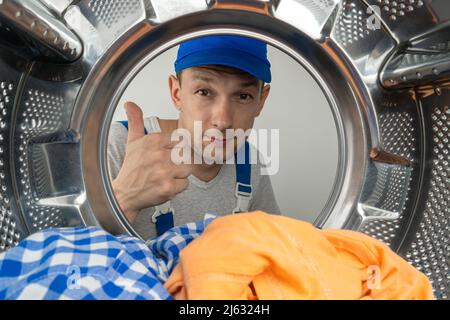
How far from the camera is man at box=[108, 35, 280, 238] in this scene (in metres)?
0.78

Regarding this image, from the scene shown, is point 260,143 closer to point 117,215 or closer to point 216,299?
point 117,215

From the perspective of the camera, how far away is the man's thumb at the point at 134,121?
0.83 m

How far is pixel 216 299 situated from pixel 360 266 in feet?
0.52

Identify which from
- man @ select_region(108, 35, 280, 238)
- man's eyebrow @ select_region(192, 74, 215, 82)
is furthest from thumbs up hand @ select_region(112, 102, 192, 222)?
man's eyebrow @ select_region(192, 74, 215, 82)

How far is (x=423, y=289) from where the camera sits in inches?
18.4

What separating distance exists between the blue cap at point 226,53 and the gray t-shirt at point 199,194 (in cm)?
15

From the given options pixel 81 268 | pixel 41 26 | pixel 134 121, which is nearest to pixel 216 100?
pixel 134 121

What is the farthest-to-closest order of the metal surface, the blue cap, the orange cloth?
the blue cap, the metal surface, the orange cloth

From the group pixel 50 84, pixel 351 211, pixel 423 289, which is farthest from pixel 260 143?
pixel 423 289

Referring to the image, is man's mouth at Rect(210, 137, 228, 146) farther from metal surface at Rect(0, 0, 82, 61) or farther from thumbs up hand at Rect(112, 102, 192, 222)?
metal surface at Rect(0, 0, 82, 61)

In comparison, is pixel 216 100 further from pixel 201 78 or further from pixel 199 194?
pixel 199 194

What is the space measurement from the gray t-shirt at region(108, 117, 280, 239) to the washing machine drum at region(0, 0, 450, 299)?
0.47 feet

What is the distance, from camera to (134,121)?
0.83 meters

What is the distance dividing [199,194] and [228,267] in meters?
0.53
